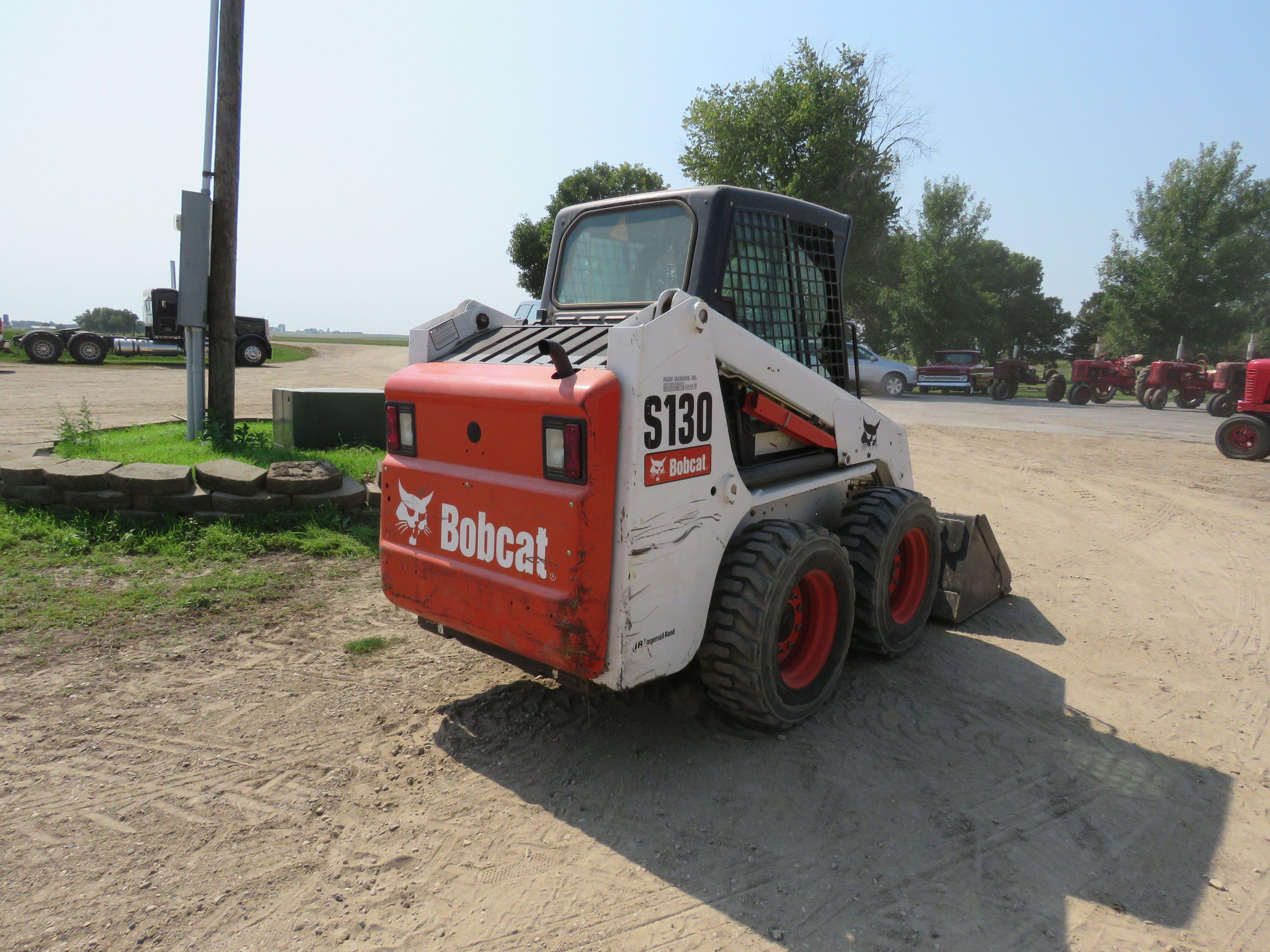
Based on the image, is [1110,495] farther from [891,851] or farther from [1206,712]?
[891,851]

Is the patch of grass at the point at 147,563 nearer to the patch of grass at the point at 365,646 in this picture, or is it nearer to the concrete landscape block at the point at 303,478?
the concrete landscape block at the point at 303,478

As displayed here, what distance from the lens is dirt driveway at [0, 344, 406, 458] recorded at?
35.1 feet

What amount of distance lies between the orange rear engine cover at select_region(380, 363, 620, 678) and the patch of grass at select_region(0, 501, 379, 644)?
1.98 meters

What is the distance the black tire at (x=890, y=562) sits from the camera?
13.1ft

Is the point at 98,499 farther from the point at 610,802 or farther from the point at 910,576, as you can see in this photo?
the point at 910,576

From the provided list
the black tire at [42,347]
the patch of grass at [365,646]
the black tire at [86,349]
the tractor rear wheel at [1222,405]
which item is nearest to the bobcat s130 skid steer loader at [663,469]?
the patch of grass at [365,646]

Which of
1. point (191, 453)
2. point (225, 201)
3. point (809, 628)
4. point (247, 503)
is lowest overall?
point (809, 628)

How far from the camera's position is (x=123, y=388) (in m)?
16.2

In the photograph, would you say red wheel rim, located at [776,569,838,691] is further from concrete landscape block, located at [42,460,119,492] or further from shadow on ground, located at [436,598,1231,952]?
concrete landscape block, located at [42,460,119,492]

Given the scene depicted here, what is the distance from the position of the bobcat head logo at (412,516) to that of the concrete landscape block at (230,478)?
3018mm

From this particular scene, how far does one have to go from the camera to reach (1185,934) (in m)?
2.49

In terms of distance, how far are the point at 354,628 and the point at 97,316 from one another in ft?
189

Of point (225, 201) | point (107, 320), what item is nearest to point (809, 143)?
point (225, 201)

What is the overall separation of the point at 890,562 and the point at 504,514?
2.08m
